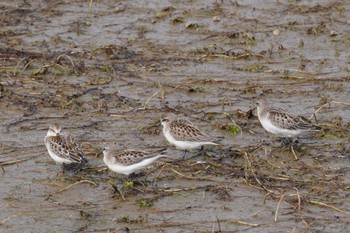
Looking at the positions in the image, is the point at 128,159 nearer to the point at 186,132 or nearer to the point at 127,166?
the point at 127,166

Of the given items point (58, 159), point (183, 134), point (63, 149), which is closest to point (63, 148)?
point (63, 149)

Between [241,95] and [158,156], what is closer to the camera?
[158,156]

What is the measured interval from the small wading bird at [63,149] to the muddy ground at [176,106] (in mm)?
238

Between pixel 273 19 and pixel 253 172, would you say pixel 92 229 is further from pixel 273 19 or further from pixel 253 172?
pixel 273 19

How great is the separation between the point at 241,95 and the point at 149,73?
6.49 feet

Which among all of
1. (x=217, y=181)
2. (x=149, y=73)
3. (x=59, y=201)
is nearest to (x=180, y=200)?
(x=217, y=181)

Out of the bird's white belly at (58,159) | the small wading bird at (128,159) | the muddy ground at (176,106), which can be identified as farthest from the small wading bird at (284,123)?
the bird's white belly at (58,159)

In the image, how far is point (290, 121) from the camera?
1423cm

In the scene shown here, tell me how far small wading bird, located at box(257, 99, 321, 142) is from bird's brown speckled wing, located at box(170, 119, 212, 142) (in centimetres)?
108

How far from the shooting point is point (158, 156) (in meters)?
13.1

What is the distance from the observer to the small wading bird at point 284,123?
46.5 ft

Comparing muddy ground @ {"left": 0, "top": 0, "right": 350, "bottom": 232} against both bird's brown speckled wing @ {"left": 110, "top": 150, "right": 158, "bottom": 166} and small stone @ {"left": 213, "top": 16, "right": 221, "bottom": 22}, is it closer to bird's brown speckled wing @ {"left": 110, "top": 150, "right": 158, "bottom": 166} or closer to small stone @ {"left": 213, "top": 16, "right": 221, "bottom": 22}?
small stone @ {"left": 213, "top": 16, "right": 221, "bottom": 22}

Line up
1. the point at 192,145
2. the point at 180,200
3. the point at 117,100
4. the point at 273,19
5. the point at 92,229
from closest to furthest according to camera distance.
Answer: the point at 92,229 < the point at 180,200 < the point at 192,145 < the point at 117,100 < the point at 273,19

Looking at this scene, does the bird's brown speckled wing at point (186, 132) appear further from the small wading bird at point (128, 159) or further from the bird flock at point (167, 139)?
the small wading bird at point (128, 159)
